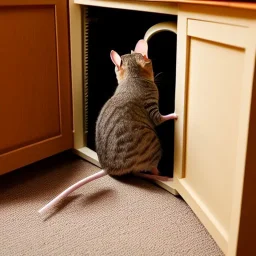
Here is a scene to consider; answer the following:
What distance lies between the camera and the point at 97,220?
1.28 meters

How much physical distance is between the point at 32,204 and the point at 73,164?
0.34 m

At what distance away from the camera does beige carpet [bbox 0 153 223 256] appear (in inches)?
45.3

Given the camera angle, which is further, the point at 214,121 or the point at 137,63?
the point at 137,63

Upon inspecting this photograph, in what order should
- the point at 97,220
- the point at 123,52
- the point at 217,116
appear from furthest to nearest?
the point at 123,52 → the point at 97,220 → the point at 217,116

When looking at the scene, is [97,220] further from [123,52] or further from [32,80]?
[123,52]

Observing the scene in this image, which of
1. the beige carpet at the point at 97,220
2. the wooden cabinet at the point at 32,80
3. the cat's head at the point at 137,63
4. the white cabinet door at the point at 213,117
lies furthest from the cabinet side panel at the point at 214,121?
the wooden cabinet at the point at 32,80

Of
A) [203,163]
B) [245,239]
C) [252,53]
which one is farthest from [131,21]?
[245,239]

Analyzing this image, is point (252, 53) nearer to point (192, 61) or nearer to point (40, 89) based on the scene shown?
point (192, 61)

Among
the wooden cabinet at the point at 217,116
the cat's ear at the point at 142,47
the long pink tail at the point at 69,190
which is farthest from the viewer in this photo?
the cat's ear at the point at 142,47

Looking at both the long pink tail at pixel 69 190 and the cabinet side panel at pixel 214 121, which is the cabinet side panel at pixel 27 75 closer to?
the long pink tail at pixel 69 190

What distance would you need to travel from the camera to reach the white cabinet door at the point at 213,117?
905 millimetres

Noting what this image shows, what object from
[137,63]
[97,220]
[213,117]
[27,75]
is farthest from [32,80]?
[213,117]

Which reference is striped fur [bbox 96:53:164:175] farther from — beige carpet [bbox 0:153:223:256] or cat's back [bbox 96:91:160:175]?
beige carpet [bbox 0:153:223:256]

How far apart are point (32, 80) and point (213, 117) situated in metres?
0.74
